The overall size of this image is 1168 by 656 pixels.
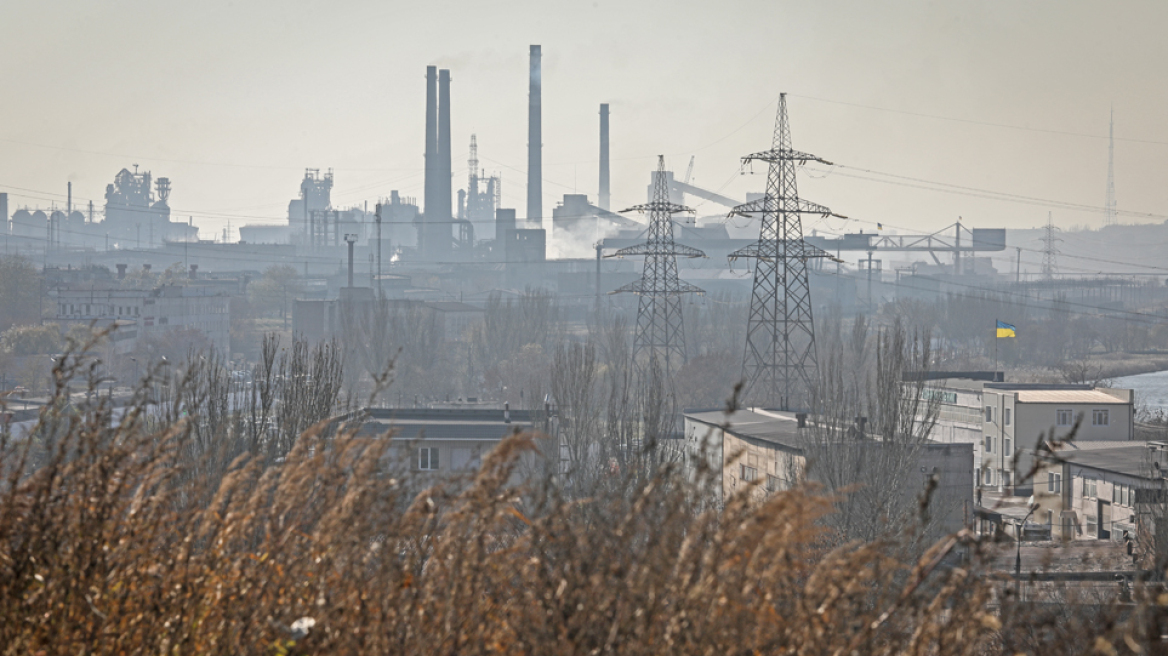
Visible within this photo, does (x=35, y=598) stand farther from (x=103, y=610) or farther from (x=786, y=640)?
(x=786, y=640)

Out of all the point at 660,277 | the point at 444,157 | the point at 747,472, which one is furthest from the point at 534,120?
the point at 747,472

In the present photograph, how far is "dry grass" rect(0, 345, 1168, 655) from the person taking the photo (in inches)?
70.5

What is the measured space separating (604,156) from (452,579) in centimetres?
8884

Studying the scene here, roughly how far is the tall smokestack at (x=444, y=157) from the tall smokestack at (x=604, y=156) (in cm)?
1907

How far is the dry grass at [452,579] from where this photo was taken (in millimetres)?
1790

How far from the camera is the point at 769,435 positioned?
16781mm

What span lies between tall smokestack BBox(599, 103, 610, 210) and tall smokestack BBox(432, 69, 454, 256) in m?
19.1

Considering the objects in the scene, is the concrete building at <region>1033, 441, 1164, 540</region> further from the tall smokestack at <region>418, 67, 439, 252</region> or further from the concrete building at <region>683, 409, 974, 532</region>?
the tall smokestack at <region>418, 67, 439, 252</region>

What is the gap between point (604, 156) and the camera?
89.5m

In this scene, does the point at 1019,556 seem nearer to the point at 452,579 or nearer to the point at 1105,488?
the point at 452,579

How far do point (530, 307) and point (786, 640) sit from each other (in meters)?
39.4

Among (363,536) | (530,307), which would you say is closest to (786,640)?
(363,536)

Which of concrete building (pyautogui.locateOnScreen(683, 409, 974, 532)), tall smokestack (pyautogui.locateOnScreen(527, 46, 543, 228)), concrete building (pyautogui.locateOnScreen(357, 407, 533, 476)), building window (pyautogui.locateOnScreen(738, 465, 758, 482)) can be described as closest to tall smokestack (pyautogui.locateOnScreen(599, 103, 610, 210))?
tall smokestack (pyautogui.locateOnScreen(527, 46, 543, 228))

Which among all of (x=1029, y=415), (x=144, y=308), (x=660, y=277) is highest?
(x=660, y=277)
